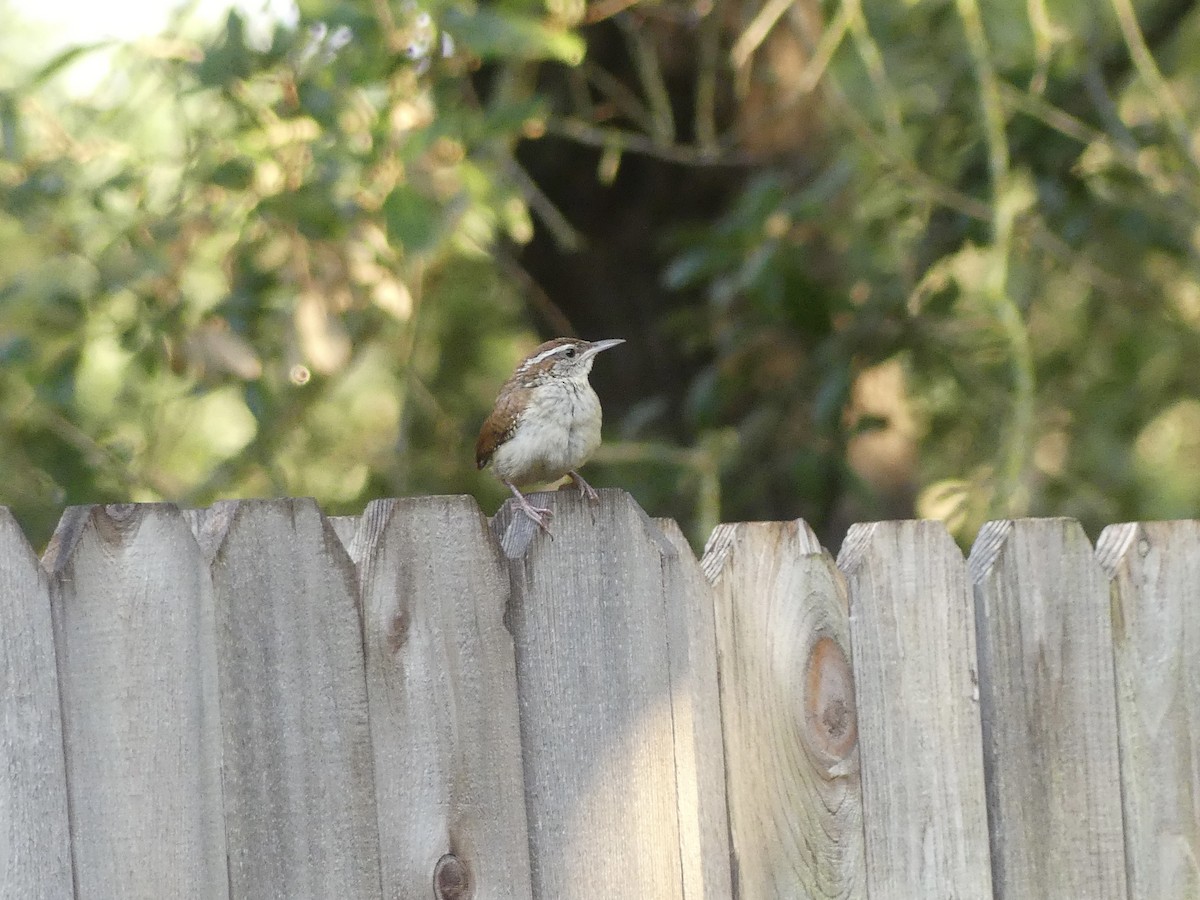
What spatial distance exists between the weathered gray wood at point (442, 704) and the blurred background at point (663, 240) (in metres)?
2.03

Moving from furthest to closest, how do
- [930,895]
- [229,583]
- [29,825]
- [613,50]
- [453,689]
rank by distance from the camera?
[613,50]
[930,895]
[453,689]
[229,583]
[29,825]

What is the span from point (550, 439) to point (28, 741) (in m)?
1.97

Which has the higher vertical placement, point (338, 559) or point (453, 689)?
point (338, 559)

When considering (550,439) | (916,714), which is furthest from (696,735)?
(550,439)

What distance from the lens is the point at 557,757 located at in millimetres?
2113

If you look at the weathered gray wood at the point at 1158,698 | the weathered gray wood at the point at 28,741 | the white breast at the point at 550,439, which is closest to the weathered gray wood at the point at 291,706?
the weathered gray wood at the point at 28,741

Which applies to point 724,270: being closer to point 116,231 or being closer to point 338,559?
point 116,231

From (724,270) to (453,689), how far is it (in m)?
3.64

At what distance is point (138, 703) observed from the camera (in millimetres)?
1826

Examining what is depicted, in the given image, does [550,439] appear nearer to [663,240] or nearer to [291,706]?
[291,706]

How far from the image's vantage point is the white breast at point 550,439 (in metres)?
3.61

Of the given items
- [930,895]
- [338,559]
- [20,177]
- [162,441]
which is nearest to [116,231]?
[20,177]

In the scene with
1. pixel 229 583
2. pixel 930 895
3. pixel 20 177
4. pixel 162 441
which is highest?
pixel 20 177

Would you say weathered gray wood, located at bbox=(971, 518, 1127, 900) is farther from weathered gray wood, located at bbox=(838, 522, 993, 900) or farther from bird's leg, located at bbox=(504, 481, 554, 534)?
bird's leg, located at bbox=(504, 481, 554, 534)
